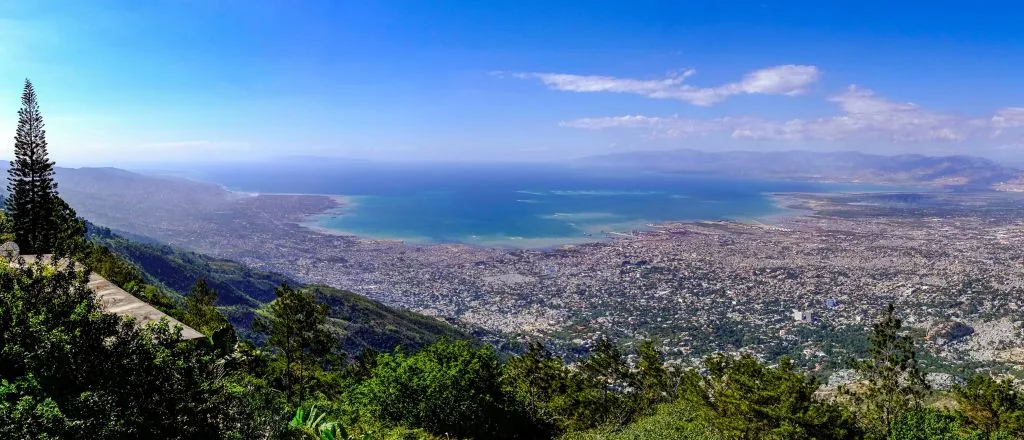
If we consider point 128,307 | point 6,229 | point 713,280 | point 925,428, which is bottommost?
point 713,280

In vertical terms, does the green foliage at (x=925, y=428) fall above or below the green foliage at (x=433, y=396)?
below

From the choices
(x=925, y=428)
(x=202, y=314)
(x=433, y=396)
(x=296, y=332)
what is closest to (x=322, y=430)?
(x=433, y=396)

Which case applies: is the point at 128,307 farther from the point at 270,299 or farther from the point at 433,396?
the point at 270,299

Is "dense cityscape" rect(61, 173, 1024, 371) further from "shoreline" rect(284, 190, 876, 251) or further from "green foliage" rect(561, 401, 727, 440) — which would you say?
"green foliage" rect(561, 401, 727, 440)

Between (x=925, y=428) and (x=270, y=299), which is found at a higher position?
(x=925, y=428)

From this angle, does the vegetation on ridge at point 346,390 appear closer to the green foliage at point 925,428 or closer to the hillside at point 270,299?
the green foliage at point 925,428

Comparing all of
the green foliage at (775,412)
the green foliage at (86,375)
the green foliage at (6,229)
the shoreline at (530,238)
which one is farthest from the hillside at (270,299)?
the green foliage at (86,375)
